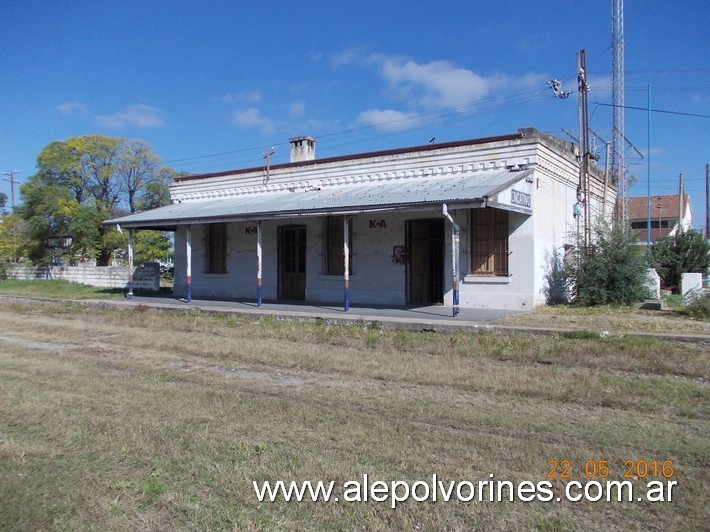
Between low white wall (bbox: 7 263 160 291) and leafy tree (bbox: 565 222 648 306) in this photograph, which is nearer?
leafy tree (bbox: 565 222 648 306)

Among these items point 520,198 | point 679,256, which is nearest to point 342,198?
point 520,198

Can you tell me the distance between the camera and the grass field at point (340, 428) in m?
Answer: 3.61

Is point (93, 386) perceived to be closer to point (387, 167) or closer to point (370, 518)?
point (370, 518)

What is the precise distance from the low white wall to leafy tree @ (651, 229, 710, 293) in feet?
65.3

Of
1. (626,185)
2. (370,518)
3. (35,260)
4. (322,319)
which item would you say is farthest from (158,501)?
(35,260)

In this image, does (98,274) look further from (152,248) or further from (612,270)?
(612,270)

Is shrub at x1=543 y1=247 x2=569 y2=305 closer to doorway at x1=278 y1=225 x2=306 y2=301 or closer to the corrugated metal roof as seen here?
the corrugated metal roof

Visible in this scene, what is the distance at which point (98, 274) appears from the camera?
27.4m

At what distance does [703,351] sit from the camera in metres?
8.41

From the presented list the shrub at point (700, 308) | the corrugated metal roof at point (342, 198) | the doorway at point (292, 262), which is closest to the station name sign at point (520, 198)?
the corrugated metal roof at point (342, 198)

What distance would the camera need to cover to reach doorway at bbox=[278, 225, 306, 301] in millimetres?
18297

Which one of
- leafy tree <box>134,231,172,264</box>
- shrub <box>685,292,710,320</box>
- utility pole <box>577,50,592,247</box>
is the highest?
utility pole <box>577,50,592,247</box>

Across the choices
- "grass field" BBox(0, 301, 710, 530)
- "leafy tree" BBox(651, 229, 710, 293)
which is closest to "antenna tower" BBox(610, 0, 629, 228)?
"leafy tree" BBox(651, 229, 710, 293)

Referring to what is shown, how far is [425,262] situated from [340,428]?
11.2 meters
